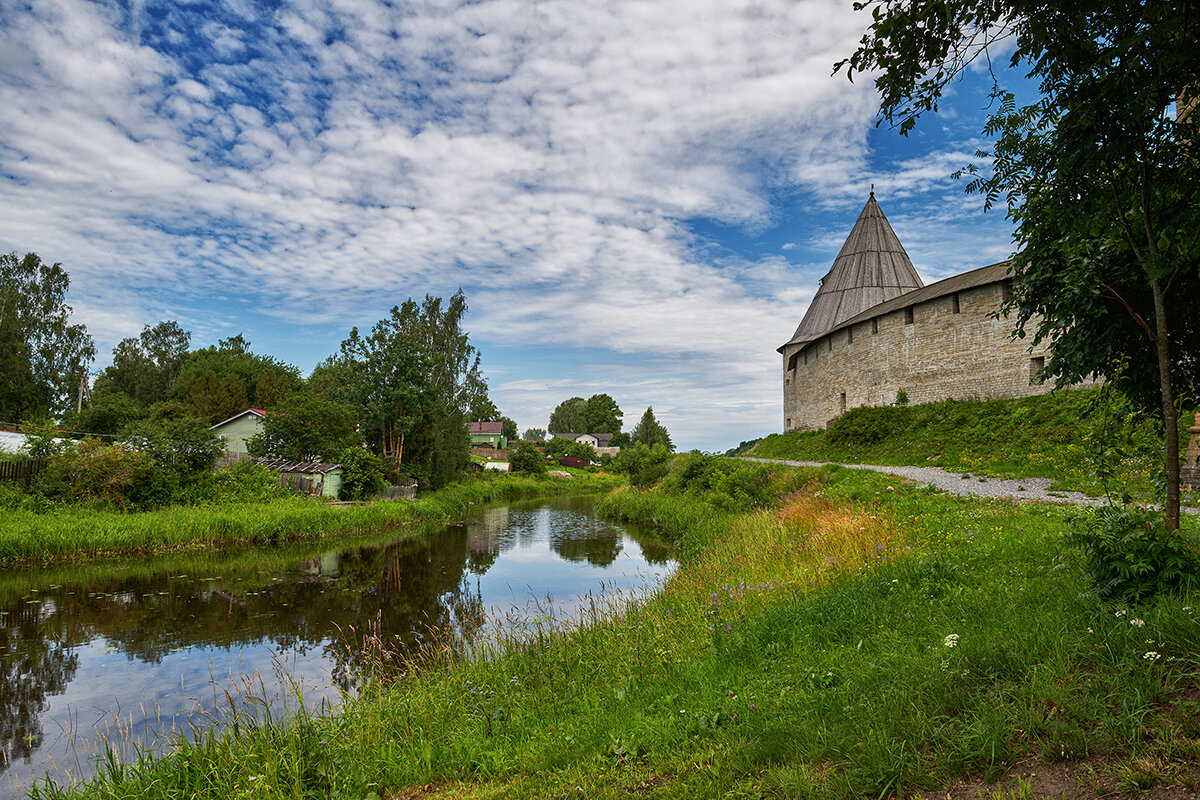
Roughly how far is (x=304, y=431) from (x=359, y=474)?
10.7ft

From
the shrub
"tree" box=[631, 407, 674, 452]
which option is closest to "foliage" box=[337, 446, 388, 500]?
→ the shrub

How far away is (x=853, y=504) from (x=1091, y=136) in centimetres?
858

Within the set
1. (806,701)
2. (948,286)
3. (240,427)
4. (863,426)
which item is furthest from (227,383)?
(806,701)

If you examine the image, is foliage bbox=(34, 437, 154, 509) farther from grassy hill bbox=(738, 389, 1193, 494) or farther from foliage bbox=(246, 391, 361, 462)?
grassy hill bbox=(738, 389, 1193, 494)

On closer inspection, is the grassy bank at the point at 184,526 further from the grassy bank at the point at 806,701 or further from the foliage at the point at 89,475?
the grassy bank at the point at 806,701

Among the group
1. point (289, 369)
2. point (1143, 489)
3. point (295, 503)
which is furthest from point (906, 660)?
point (289, 369)

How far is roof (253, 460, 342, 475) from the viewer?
24.4 m

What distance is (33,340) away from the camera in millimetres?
34406

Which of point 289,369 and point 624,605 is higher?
point 289,369

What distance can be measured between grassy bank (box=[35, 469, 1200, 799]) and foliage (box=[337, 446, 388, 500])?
2002 centimetres

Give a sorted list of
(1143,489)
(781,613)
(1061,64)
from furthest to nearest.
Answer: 1. (781,613)
2. (1143,489)
3. (1061,64)

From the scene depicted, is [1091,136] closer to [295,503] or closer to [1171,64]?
[1171,64]

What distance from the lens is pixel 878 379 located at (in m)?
26.6

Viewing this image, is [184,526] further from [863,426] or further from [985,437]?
[863,426]
